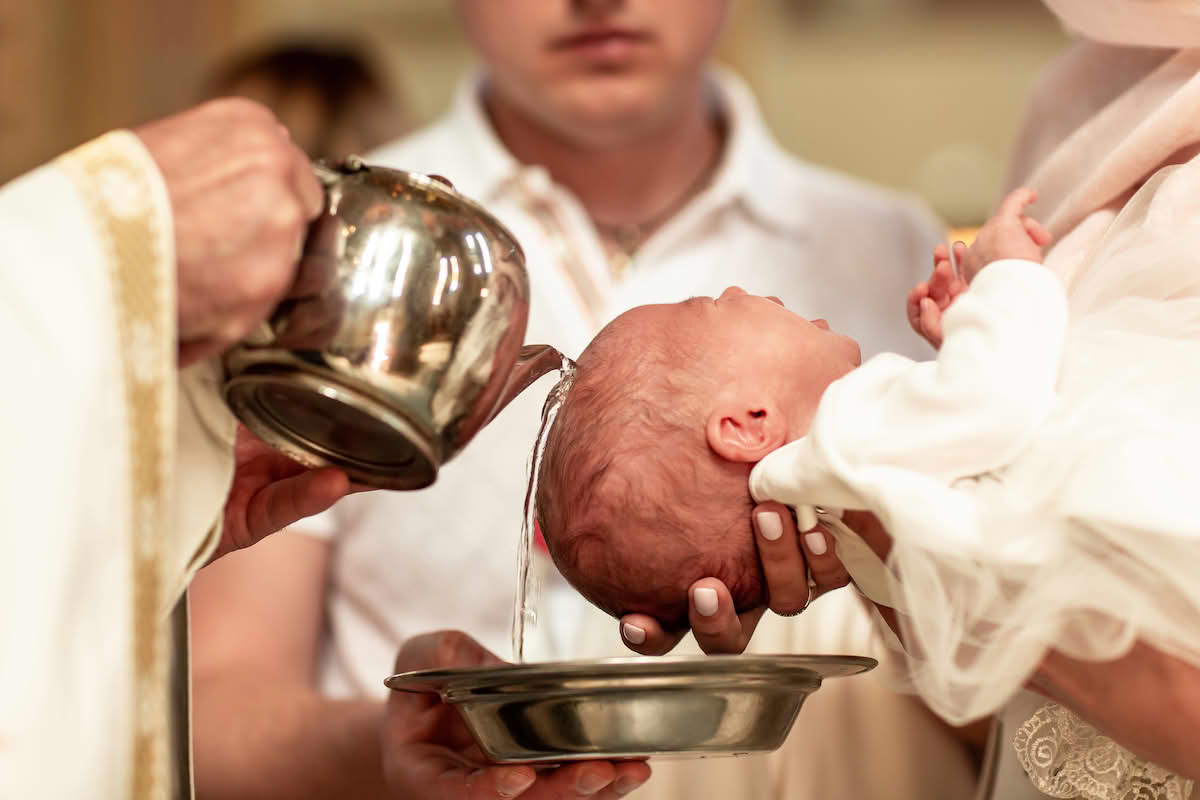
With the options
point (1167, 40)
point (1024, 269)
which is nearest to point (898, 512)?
point (1024, 269)

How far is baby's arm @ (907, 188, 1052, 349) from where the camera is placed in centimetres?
114

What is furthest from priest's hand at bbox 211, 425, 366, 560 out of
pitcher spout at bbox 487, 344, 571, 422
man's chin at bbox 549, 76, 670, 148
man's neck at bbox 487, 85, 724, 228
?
man's neck at bbox 487, 85, 724, 228

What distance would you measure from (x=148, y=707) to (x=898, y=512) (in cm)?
49

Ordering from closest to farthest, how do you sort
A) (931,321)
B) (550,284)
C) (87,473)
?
(87,473) → (931,321) → (550,284)

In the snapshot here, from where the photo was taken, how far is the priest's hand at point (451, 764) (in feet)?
3.62

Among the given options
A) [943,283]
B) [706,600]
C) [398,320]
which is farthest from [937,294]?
[398,320]

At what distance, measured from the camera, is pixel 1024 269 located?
1.04 metres

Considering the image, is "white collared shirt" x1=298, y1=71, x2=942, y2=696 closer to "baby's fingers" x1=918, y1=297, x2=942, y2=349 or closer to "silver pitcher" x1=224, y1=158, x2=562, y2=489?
"baby's fingers" x1=918, y1=297, x2=942, y2=349

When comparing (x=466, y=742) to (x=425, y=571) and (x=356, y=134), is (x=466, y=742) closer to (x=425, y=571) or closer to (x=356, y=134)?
(x=425, y=571)

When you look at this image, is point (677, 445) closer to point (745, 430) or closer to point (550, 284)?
point (745, 430)

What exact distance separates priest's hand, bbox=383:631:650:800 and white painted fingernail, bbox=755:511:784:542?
0.66ft

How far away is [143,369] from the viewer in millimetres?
892

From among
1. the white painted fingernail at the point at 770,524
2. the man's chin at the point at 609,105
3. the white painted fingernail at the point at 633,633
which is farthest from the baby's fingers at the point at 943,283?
the man's chin at the point at 609,105

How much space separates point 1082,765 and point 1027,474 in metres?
0.30
